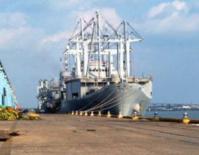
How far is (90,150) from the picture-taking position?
1595 cm

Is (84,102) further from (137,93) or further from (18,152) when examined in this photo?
(18,152)

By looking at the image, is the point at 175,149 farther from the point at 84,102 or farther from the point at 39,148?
the point at 84,102

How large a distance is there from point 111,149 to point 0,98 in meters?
54.2

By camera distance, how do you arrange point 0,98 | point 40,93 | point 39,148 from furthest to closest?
1. point 40,93
2. point 0,98
3. point 39,148

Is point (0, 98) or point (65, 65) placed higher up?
point (65, 65)

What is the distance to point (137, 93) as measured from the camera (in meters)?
87.9

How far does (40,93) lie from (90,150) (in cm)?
14714

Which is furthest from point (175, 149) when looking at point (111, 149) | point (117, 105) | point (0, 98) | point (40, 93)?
point (40, 93)

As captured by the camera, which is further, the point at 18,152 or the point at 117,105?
the point at 117,105

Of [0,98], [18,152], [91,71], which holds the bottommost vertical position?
[18,152]

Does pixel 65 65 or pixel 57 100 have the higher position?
pixel 65 65

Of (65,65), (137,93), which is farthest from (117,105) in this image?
(65,65)

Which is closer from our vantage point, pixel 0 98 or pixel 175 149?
pixel 175 149

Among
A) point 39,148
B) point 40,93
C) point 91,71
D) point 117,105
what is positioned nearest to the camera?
point 39,148
